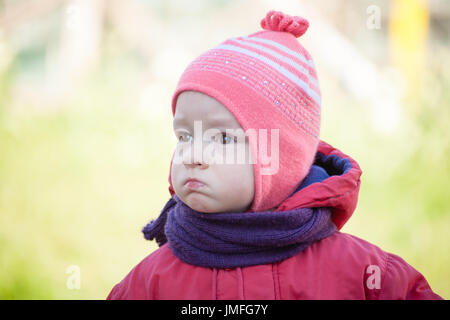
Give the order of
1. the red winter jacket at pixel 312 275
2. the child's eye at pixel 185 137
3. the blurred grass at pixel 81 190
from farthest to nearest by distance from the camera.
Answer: the blurred grass at pixel 81 190, the child's eye at pixel 185 137, the red winter jacket at pixel 312 275

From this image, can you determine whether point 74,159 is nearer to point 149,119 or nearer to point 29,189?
point 29,189

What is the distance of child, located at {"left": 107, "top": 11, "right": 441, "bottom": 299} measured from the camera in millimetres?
1481

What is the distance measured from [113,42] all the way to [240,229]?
122 inches

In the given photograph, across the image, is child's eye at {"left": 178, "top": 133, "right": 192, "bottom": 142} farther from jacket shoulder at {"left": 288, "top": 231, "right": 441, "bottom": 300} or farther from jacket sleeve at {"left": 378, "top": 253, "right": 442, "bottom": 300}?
A: jacket sleeve at {"left": 378, "top": 253, "right": 442, "bottom": 300}

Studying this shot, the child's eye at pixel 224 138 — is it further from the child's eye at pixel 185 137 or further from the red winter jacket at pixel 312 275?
the red winter jacket at pixel 312 275

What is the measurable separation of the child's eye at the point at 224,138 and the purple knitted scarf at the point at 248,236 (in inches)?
9.0

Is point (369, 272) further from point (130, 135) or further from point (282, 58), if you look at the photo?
point (130, 135)

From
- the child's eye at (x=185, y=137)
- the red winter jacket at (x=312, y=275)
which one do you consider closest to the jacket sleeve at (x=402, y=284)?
the red winter jacket at (x=312, y=275)

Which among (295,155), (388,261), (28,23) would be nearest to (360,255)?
(388,261)

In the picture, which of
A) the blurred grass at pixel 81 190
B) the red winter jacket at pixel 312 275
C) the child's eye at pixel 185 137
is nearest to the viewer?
the red winter jacket at pixel 312 275

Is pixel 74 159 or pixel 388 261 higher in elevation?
pixel 74 159

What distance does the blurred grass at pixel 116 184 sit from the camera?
301 centimetres

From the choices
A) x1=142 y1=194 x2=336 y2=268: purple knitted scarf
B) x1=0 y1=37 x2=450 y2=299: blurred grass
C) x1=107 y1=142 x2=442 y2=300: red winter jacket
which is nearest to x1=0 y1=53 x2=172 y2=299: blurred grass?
x1=0 y1=37 x2=450 y2=299: blurred grass

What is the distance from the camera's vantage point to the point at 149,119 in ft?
12.0
